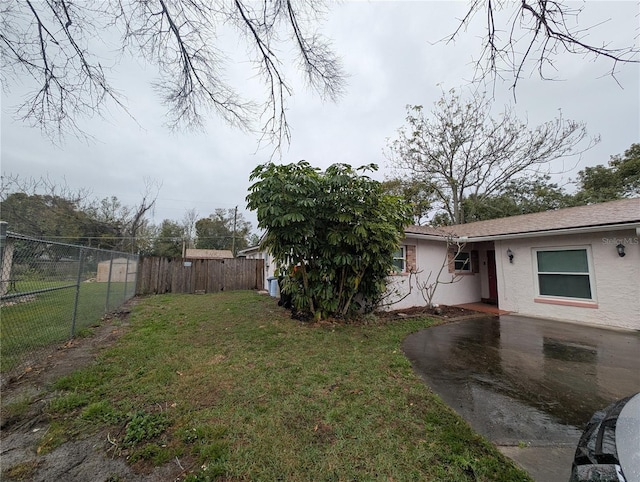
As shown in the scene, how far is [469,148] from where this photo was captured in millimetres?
15891

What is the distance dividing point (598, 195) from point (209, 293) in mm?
24337

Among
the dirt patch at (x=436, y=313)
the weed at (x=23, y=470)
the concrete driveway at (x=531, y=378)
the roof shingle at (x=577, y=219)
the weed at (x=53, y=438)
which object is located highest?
the roof shingle at (x=577, y=219)

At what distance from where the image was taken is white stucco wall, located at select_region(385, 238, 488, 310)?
307 inches

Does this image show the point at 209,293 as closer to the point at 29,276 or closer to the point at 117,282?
the point at 117,282

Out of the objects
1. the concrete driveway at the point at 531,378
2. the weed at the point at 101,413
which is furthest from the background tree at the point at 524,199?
the weed at the point at 101,413

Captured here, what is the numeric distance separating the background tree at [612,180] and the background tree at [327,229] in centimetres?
1890

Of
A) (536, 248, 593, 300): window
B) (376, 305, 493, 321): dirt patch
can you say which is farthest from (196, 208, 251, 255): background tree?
(536, 248, 593, 300): window

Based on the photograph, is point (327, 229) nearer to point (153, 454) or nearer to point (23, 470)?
point (153, 454)

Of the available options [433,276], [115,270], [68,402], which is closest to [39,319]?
[68,402]

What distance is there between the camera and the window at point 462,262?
9.19 m

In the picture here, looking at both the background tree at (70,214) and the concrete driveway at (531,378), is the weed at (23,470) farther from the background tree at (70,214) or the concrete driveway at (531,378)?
the background tree at (70,214)

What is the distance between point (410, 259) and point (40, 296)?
8.06 metres

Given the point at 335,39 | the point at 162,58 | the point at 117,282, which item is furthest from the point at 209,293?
the point at 335,39

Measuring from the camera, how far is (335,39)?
299cm
